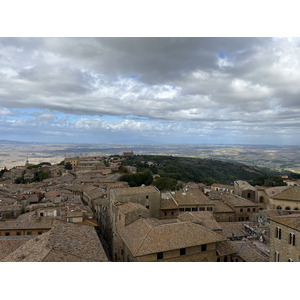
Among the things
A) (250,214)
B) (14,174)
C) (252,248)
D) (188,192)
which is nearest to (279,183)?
(250,214)

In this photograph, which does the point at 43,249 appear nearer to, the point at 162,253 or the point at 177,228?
the point at 162,253

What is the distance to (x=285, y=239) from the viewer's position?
34.0ft

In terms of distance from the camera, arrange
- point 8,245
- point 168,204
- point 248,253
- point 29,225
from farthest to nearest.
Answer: point 168,204 < point 29,225 < point 248,253 < point 8,245

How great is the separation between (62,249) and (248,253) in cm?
1039

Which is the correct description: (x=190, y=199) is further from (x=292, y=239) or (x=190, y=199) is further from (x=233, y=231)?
(x=292, y=239)

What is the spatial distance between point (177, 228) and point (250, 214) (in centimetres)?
1774

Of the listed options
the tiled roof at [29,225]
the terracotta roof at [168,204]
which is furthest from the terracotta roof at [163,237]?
the terracotta roof at [168,204]

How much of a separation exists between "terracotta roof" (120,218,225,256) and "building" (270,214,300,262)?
2.70 meters

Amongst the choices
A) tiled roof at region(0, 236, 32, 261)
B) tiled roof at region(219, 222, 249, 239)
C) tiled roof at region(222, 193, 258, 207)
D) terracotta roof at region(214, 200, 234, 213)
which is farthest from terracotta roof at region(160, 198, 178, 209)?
tiled roof at region(0, 236, 32, 261)

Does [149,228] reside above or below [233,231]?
above

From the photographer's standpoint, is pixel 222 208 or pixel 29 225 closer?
pixel 29 225

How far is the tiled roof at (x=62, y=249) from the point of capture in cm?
914

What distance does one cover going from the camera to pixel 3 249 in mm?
12102

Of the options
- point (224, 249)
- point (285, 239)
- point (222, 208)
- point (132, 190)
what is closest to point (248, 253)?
point (224, 249)
